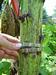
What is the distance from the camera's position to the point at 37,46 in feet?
3.25

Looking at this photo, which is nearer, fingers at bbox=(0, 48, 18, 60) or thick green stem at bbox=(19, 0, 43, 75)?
thick green stem at bbox=(19, 0, 43, 75)

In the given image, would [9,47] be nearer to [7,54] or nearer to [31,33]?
[7,54]

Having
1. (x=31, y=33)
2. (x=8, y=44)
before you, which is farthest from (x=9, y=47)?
(x=31, y=33)

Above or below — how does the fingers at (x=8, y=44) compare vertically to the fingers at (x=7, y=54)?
above

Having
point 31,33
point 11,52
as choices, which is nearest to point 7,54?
point 11,52

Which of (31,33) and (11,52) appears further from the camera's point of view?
(11,52)

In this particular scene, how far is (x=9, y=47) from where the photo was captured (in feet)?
3.58

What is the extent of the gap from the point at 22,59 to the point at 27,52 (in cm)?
Answer: 4

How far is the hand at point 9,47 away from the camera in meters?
1.08

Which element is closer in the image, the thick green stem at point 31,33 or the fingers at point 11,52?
the thick green stem at point 31,33

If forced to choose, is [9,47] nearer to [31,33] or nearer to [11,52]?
[11,52]

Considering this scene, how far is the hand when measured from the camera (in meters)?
1.08

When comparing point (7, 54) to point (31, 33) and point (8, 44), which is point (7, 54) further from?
point (31, 33)

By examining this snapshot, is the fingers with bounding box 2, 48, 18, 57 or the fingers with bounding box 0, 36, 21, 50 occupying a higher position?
the fingers with bounding box 0, 36, 21, 50
